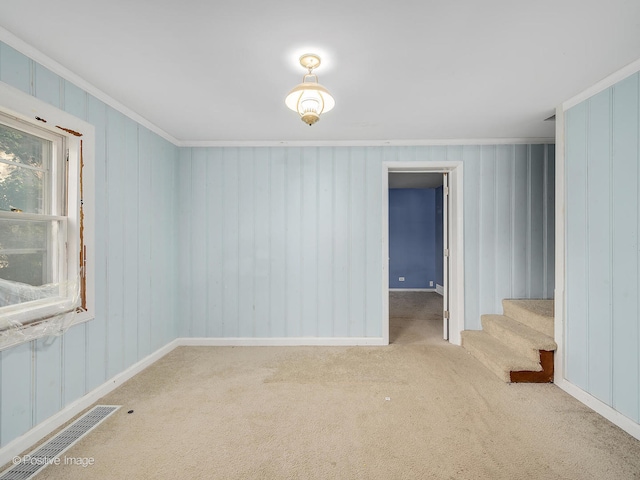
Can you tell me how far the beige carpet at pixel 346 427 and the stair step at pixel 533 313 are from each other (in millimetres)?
569

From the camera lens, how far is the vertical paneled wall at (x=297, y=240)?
3.45m

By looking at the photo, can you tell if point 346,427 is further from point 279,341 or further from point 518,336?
point 518,336

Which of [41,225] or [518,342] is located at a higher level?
[41,225]

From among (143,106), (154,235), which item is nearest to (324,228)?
(154,235)

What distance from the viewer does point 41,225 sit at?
198cm

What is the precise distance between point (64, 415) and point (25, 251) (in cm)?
114

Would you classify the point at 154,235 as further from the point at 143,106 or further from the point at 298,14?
the point at 298,14

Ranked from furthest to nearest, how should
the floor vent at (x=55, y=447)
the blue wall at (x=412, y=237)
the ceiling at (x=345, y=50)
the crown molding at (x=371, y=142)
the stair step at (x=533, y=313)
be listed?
the blue wall at (x=412, y=237)
the crown molding at (x=371, y=142)
the stair step at (x=533, y=313)
the floor vent at (x=55, y=447)
the ceiling at (x=345, y=50)

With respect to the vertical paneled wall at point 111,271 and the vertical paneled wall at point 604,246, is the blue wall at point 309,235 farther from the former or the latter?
the vertical paneled wall at point 604,246

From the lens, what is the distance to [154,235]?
121 inches

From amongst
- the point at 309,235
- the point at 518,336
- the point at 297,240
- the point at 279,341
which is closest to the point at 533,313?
the point at 518,336

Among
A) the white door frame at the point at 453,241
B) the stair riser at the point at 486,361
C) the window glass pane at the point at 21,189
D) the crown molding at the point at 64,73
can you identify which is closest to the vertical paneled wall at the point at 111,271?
the crown molding at the point at 64,73

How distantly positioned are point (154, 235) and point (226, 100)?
1.60 meters

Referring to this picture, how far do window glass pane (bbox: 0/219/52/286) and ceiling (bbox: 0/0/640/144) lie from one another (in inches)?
43.3
